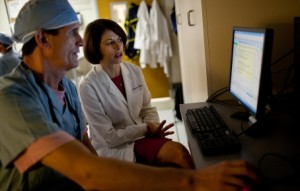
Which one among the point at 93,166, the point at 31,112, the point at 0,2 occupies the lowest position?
the point at 93,166

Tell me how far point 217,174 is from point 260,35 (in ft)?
1.76

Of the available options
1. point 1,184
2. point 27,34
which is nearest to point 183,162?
point 1,184

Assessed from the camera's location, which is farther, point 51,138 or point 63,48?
point 63,48

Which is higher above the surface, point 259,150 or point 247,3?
point 247,3

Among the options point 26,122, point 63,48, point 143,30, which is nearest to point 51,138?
point 26,122

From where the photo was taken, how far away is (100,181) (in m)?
0.80

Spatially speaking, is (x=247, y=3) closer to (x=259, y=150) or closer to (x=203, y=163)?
(x=259, y=150)

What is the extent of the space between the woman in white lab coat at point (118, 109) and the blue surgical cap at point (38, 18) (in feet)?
2.13

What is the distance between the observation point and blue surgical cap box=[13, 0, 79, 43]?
1.05 m

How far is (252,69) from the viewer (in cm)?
114

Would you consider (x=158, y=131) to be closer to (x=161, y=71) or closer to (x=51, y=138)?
(x=51, y=138)

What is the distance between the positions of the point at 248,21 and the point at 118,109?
0.88 m

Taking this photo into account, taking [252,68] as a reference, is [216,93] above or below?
below

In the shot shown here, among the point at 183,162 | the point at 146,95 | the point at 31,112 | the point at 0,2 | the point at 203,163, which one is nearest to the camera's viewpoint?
the point at 31,112
